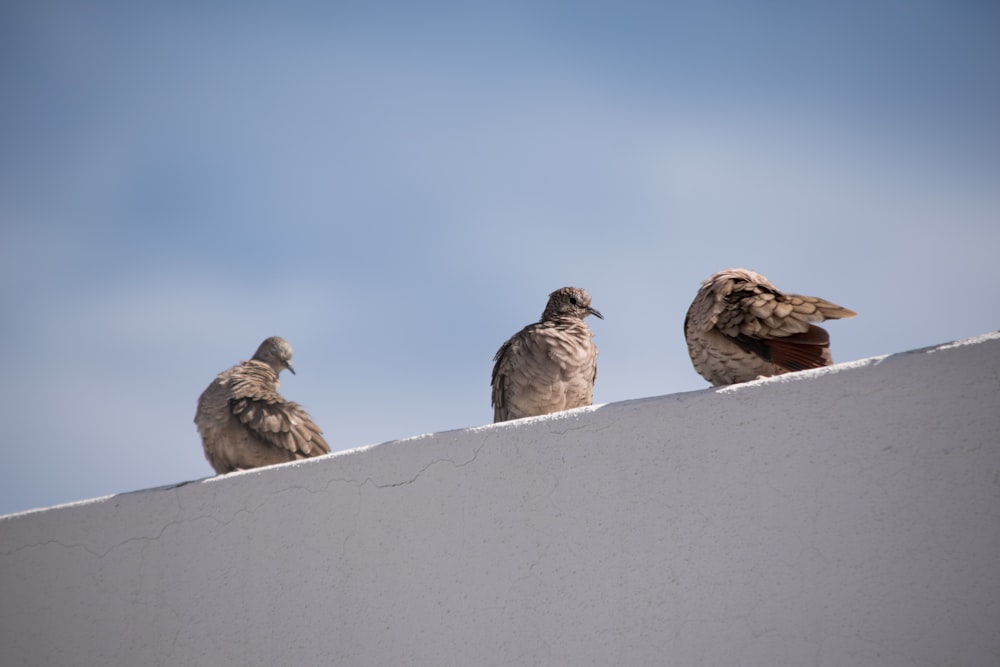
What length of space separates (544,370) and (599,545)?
153 cm

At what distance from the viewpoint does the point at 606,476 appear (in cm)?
277

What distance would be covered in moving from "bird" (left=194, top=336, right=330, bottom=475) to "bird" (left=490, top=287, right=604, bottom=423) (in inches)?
38.5

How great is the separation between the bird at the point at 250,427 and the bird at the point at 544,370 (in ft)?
3.21

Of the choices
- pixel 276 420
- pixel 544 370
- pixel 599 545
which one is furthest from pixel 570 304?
pixel 599 545

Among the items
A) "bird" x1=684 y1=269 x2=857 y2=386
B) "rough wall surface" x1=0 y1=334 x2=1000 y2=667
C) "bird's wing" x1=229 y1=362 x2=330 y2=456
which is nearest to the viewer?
"rough wall surface" x1=0 y1=334 x2=1000 y2=667

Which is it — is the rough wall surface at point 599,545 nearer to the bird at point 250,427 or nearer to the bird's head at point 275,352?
the bird at point 250,427

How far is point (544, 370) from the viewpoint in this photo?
4168 millimetres

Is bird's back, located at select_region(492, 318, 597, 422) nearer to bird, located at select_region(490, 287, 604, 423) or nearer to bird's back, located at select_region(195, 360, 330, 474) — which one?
bird, located at select_region(490, 287, 604, 423)

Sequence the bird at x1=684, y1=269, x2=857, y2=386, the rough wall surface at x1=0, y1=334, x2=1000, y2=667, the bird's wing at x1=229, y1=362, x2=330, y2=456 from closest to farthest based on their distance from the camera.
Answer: the rough wall surface at x1=0, y1=334, x2=1000, y2=667, the bird at x1=684, y1=269, x2=857, y2=386, the bird's wing at x1=229, y1=362, x2=330, y2=456

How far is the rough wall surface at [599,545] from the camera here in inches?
91.9

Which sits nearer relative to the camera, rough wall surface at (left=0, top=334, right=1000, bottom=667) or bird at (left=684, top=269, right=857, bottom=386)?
rough wall surface at (left=0, top=334, right=1000, bottom=667)

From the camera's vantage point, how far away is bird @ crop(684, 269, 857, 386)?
2.96 metres

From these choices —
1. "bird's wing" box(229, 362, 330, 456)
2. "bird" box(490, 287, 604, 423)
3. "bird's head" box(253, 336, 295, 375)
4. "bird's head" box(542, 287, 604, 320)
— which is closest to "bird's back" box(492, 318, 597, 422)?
"bird" box(490, 287, 604, 423)

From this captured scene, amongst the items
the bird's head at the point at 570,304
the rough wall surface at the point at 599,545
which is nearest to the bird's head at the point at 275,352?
the bird's head at the point at 570,304
